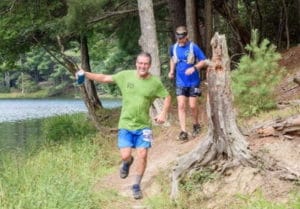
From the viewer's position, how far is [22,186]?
341 inches

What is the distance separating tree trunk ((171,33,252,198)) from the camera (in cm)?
747

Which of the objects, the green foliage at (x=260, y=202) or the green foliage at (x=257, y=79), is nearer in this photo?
the green foliage at (x=260, y=202)

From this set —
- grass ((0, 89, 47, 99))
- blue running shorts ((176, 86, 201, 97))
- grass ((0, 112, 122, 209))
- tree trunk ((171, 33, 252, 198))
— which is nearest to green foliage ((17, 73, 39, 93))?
grass ((0, 89, 47, 99))

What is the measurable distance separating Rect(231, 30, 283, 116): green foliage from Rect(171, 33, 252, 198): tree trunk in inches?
92.8

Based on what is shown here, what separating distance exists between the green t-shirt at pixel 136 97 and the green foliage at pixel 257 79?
2711 millimetres

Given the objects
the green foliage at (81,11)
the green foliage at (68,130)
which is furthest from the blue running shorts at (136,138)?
the green foliage at (68,130)

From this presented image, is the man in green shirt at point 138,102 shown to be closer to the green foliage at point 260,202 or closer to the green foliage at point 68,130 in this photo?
the green foliage at point 260,202

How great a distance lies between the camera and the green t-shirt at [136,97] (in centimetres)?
753

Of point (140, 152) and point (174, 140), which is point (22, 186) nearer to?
point (140, 152)

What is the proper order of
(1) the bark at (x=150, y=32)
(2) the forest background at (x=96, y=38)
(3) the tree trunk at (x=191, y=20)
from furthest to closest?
(3) the tree trunk at (x=191, y=20)
(1) the bark at (x=150, y=32)
(2) the forest background at (x=96, y=38)

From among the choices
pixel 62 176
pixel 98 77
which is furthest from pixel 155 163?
pixel 98 77

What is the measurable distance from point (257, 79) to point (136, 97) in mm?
3229

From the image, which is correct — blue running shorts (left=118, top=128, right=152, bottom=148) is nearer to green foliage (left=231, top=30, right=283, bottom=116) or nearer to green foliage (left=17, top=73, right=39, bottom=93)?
green foliage (left=231, top=30, right=283, bottom=116)

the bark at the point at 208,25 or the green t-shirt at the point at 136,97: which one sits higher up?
the bark at the point at 208,25
